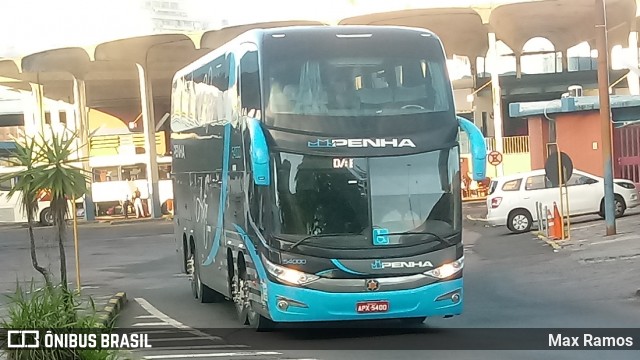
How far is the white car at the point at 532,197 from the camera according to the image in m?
29.5

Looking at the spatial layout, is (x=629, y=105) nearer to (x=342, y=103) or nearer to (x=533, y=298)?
(x=533, y=298)

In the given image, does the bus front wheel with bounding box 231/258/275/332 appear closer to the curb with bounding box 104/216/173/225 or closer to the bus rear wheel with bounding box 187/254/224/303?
the bus rear wheel with bounding box 187/254/224/303

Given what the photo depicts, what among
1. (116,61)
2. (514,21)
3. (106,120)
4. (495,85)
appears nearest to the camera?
(495,85)

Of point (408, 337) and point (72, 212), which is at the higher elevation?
point (72, 212)

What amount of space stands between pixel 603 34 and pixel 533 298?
1044cm

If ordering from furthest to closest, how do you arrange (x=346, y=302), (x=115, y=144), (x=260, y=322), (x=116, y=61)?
(x=115, y=144), (x=116, y=61), (x=260, y=322), (x=346, y=302)

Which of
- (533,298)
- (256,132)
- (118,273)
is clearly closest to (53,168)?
(256,132)

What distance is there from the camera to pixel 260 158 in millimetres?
12508

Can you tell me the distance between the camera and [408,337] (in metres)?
13.2

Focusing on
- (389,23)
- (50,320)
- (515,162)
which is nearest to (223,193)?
(50,320)

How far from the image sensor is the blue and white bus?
12.4 m

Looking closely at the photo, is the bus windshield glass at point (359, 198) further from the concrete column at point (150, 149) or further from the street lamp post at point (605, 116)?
the concrete column at point (150, 149)

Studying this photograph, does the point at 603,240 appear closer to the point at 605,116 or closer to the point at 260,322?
the point at 605,116

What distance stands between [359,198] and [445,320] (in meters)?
3.03
